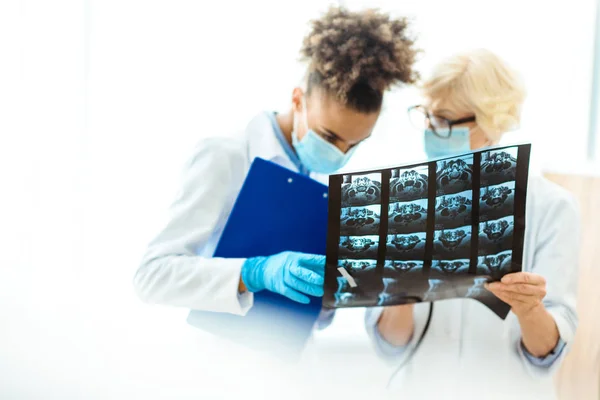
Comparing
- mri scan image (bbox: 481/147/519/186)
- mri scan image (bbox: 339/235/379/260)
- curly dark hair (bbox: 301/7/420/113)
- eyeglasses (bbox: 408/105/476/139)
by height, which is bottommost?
mri scan image (bbox: 339/235/379/260)

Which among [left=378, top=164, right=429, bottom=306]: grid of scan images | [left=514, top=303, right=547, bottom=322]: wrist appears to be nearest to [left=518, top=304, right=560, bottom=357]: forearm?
[left=514, top=303, right=547, bottom=322]: wrist

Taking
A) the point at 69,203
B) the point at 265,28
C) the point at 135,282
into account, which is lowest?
the point at 135,282

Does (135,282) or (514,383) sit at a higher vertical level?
(135,282)

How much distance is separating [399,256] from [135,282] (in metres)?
0.50

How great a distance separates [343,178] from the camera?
3.29 ft

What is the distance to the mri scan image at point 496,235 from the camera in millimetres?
988

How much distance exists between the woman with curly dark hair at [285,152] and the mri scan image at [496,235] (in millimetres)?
280

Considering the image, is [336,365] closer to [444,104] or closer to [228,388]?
[228,388]

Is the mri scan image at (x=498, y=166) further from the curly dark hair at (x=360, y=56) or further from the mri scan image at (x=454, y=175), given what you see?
the curly dark hair at (x=360, y=56)

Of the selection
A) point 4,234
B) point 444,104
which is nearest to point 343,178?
point 444,104

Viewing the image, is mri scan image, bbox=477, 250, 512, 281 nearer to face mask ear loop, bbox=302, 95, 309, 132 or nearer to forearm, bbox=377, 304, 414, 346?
forearm, bbox=377, 304, 414, 346

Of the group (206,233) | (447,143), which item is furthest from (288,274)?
(447,143)

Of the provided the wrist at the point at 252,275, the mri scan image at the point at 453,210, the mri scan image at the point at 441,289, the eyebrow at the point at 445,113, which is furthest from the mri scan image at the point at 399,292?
the eyebrow at the point at 445,113

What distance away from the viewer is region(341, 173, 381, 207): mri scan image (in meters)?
1.00
